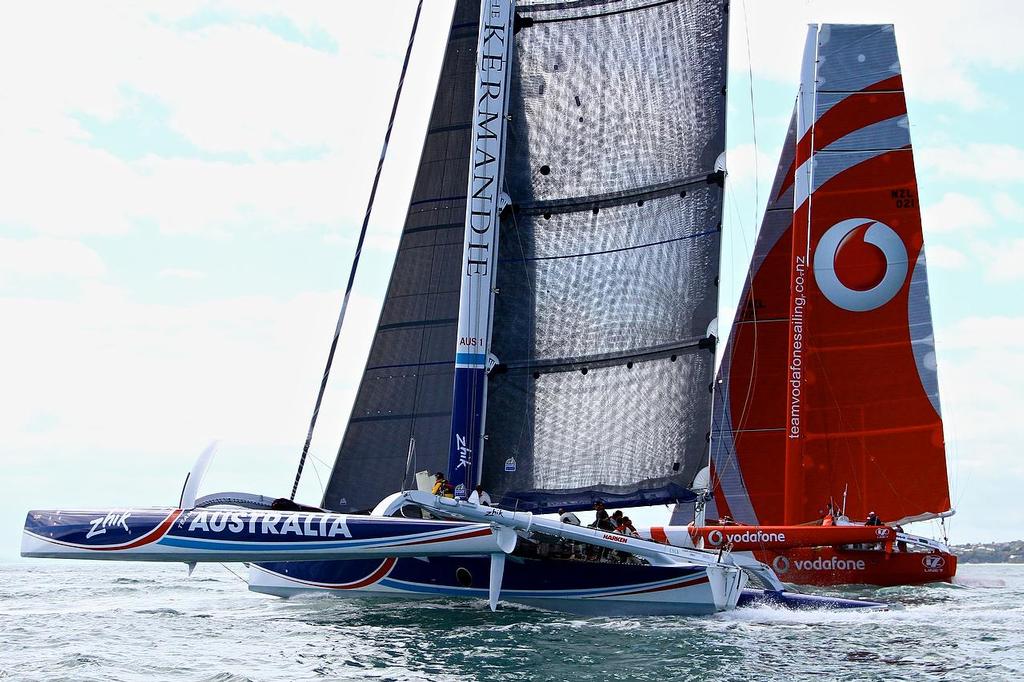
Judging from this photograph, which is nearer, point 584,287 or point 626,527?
point 626,527

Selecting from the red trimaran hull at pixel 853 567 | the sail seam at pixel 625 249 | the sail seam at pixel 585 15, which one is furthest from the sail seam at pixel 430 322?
the red trimaran hull at pixel 853 567

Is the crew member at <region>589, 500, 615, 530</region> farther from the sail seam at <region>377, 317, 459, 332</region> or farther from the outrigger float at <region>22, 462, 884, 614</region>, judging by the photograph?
the sail seam at <region>377, 317, 459, 332</region>

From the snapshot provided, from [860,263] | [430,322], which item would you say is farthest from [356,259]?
[860,263]

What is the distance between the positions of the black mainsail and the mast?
0.37 m

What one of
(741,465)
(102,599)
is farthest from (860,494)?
(102,599)

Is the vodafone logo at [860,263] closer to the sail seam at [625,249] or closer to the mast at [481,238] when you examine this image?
the sail seam at [625,249]

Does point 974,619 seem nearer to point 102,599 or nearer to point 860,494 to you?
point 860,494

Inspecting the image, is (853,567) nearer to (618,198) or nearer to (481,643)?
(618,198)

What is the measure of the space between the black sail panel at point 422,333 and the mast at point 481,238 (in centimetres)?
75

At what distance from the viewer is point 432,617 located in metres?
15.1

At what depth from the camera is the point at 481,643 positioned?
42.9 ft

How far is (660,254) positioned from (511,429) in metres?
3.45

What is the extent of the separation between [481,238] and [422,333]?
6.12 ft

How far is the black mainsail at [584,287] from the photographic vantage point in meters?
17.8
